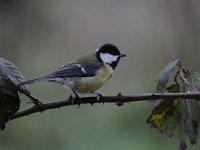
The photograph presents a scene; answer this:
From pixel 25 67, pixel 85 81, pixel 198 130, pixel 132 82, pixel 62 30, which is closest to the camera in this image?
pixel 198 130

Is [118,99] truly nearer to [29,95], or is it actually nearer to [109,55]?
[29,95]

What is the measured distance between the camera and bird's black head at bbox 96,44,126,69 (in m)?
Result: 2.39

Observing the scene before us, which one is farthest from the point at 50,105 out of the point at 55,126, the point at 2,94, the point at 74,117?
the point at 74,117

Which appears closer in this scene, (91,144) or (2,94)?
(2,94)

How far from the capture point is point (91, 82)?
7.14ft

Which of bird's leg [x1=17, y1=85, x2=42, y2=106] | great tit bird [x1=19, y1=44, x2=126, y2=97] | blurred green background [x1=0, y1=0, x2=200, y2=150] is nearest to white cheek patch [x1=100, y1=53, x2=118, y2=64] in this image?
great tit bird [x1=19, y1=44, x2=126, y2=97]

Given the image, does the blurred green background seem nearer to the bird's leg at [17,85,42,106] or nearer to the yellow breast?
the yellow breast

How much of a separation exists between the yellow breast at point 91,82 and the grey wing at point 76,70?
0.09 ft

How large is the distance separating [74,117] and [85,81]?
1.95m

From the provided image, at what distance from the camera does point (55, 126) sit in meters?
3.70

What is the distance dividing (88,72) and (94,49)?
302 centimetres

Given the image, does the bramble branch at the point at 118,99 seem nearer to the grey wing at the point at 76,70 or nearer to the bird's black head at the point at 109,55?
the grey wing at the point at 76,70

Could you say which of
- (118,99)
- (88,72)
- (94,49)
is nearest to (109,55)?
(88,72)

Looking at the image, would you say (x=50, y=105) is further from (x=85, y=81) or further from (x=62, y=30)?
(x=62, y=30)
